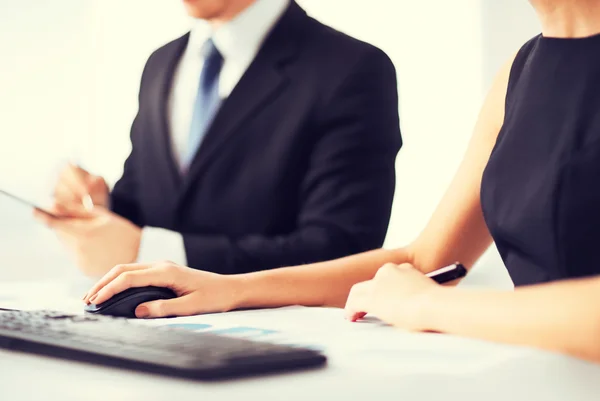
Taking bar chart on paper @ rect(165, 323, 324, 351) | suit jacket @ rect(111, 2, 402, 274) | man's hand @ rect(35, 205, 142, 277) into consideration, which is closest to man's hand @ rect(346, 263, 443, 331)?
bar chart on paper @ rect(165, 323, 324, 351)

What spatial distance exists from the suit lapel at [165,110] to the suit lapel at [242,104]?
65 mm

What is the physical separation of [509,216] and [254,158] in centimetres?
72

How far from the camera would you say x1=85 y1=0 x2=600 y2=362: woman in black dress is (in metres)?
0.84

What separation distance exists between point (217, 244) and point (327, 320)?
65 centimetres

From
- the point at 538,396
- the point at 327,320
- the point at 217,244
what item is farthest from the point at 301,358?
the point at 217,244

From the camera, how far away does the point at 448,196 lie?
1.13 m

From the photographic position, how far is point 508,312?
2.08ft

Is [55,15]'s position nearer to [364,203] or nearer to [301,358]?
[364,203]

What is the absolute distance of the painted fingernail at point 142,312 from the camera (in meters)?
0.84

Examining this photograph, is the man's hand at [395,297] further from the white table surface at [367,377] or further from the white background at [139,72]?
the white background at [139,72]

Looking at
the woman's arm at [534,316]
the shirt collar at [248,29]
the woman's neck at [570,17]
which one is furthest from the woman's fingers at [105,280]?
the shirt collar at [248,29]

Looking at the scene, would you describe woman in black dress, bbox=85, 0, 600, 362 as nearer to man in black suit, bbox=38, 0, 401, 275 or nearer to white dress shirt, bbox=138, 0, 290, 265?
man in black suit, bbox=38, 0, 401, 275

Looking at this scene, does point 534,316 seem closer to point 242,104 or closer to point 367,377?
point 367,377

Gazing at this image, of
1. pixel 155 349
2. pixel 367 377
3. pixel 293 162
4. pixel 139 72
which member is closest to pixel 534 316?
pixel 367 377
